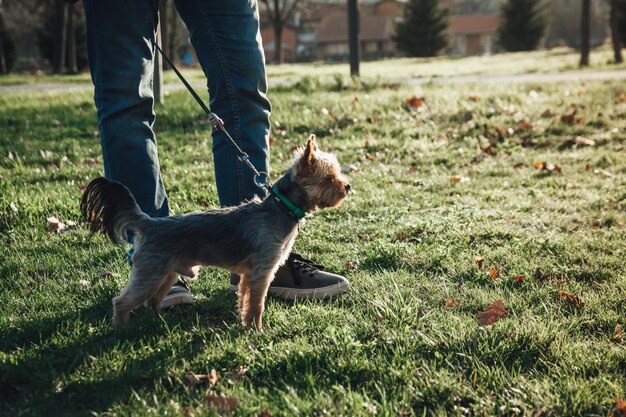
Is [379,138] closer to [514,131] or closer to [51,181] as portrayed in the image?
[514,131]

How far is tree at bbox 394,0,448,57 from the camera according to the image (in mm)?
50438

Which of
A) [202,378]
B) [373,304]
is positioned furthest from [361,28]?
[202,378]

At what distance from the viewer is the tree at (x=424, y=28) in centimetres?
5044

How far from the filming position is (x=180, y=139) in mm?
8555

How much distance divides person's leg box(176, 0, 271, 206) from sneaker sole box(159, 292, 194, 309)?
0.69 metres

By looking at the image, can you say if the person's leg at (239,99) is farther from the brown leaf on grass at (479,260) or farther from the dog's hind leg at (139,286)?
the brown leaf on grass at (479,260)

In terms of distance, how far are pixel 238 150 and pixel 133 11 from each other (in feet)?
3.40

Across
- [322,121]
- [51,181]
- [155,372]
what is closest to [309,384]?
[155,372]

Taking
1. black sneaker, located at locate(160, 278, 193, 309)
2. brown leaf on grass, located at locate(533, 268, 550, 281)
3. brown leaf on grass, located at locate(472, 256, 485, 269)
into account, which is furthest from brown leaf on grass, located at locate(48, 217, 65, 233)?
brown leaf on grass, located at locate(533, 268, 550, 281)

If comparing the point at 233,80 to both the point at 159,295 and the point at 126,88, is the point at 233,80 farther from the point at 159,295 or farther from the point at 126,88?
the point at 159,295

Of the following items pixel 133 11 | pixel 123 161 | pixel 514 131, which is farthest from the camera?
pixel 514 131

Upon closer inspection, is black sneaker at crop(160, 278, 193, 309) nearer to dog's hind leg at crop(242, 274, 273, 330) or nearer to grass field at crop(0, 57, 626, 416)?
grass field at crop(0, 57, 626, 416)

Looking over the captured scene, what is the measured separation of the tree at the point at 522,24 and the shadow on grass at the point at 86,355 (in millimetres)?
54277

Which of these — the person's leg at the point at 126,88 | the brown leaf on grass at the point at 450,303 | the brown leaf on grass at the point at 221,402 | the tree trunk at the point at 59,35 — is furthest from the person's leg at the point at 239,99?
the tree trunk at the point at 59,35
